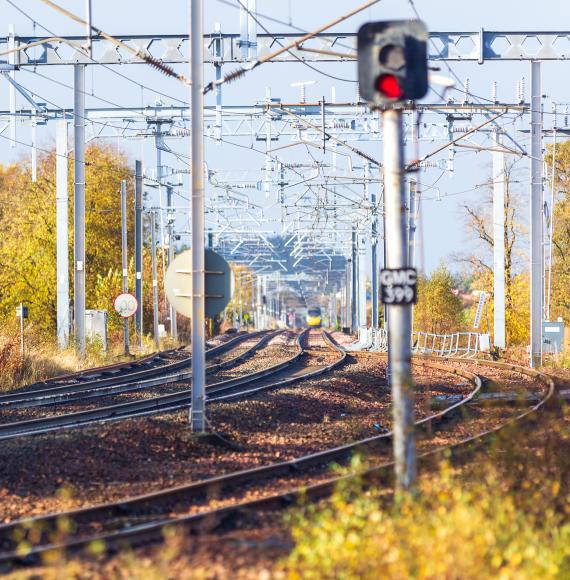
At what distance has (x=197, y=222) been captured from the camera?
15406 millimetres

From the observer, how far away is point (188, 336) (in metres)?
66.9

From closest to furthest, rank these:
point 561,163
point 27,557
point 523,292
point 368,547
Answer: point 368,547 → point 27,557 → point 523,292 → point 561,163

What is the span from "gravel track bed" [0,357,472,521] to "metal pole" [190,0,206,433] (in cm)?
55

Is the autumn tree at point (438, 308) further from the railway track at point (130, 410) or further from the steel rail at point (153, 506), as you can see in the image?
the steel rail at point (153, 506)

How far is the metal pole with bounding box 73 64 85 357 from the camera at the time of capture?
107ft

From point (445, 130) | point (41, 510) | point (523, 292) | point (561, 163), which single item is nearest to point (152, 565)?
point (41, 510)

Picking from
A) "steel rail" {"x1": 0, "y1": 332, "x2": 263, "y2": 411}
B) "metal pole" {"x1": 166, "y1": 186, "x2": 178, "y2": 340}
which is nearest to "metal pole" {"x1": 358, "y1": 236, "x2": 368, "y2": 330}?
"metal pole" {"x1": 166, "y1": 186, "x2": 178, "y2": 340}

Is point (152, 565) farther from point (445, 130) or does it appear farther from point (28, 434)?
point (445, 130)

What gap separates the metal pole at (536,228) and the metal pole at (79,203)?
12.7 metres

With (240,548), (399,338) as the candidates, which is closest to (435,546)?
(240,548)

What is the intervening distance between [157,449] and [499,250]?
26.0m

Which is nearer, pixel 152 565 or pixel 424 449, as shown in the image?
pixel 152 565

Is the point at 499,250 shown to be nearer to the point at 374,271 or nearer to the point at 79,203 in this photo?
the point at 79,203

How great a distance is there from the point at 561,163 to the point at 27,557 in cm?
5910
